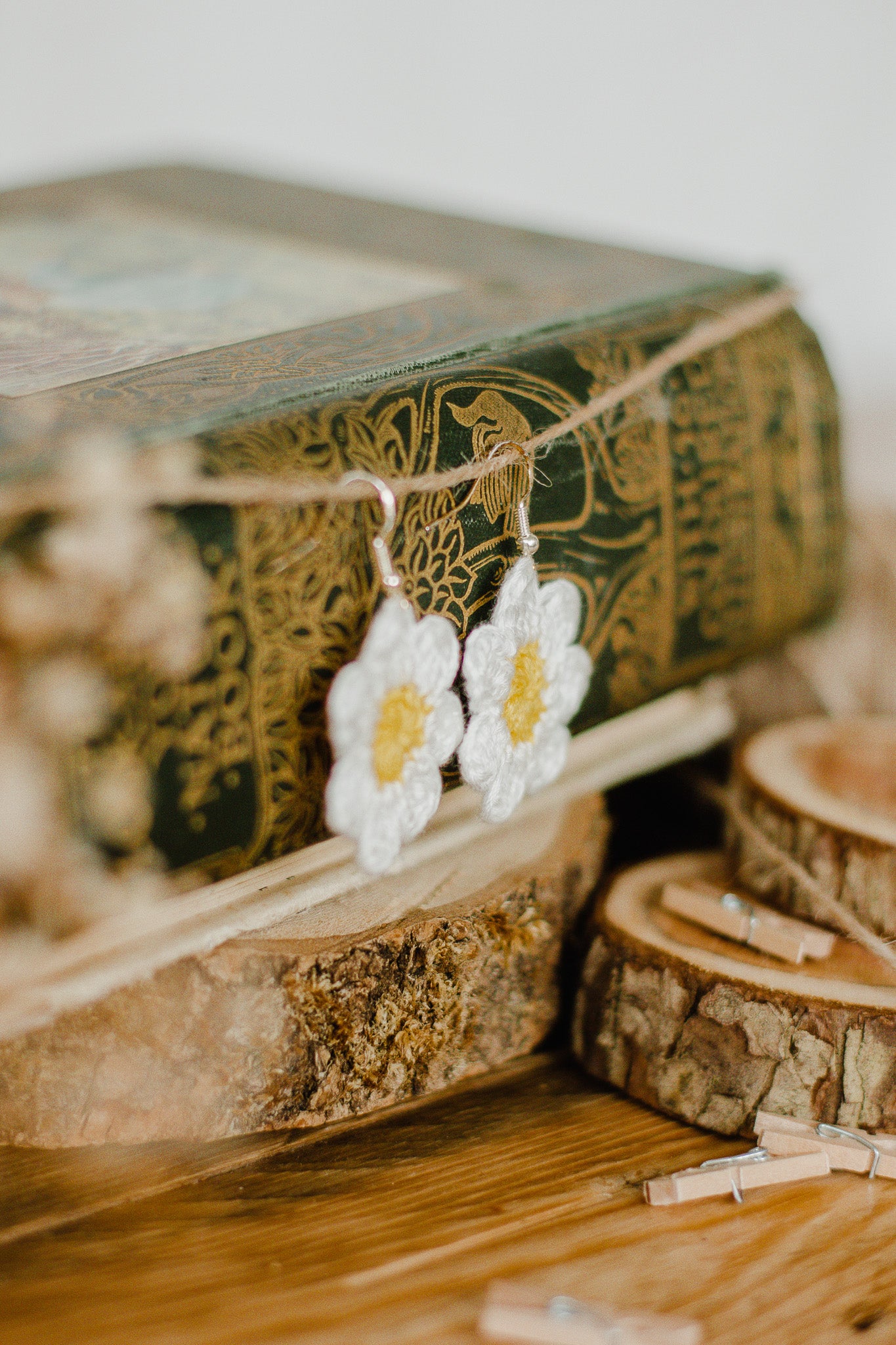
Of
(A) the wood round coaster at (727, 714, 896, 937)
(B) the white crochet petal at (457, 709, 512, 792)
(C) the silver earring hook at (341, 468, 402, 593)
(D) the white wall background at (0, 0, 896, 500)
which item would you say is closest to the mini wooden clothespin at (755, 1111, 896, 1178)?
(A) the wood round coaster at (727, 714, 896, 937)

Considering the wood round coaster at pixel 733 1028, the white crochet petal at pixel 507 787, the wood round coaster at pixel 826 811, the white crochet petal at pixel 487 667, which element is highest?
the white crochet petal at pixel 487 667

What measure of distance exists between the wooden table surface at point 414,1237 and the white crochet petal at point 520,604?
26cm

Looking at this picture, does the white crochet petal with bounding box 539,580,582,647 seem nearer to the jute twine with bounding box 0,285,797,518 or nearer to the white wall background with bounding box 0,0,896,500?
the jute twine with bounding box 0,285,797,518

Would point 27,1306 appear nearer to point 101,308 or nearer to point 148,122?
point 101,308

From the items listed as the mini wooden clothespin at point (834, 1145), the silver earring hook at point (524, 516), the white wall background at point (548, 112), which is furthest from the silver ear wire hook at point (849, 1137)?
the white wall background at point (548, 112)

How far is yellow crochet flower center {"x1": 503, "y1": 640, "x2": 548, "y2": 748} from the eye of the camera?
0.66 meters

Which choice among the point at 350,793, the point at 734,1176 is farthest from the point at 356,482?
the point at 734,1176

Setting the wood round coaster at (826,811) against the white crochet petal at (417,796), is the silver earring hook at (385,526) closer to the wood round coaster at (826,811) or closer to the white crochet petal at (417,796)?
the white crochet petal at (417,796)

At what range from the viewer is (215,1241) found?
57 centimetres

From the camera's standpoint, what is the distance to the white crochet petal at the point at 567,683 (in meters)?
0.68

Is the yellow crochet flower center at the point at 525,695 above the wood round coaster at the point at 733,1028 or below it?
above

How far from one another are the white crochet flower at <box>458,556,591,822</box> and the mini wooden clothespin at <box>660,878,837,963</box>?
0.11 meters

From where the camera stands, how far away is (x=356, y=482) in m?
0.58

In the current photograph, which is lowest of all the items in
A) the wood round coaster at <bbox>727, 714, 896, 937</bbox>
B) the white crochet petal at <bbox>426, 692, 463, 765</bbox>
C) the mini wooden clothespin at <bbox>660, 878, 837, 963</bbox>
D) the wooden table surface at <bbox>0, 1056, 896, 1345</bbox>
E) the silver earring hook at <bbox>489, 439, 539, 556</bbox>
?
the wooden table surface at <bbox>0, 1056, 896, 1345</bbox>
